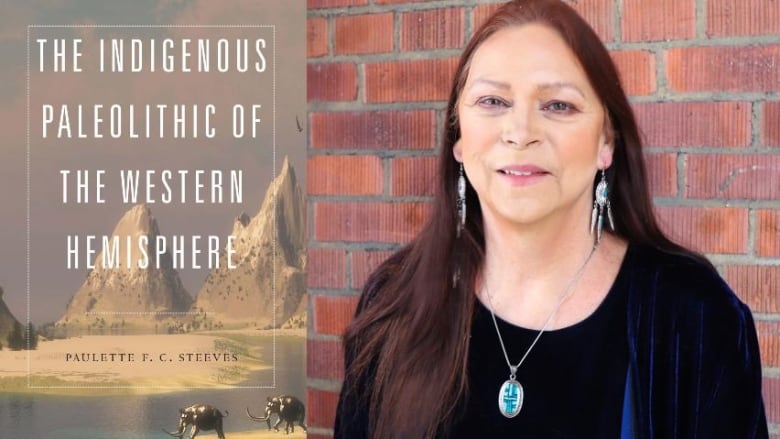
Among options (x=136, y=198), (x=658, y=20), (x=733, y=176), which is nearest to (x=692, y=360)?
(x=733, y=176)

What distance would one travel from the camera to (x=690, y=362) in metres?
1.86

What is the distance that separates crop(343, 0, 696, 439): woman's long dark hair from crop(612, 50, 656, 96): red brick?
0.30 meters

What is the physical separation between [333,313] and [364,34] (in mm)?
736

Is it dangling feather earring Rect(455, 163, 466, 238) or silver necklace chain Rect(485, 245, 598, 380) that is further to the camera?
dangling feather earring Rect(455, 163, 466, 238)

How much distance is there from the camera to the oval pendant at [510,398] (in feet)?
6.37

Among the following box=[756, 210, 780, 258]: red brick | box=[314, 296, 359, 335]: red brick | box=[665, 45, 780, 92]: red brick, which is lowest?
box=[314, 296, 359, 335]: red brick

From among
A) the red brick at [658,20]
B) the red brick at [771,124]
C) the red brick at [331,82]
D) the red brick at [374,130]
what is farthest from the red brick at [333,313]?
the red brick at [771,124]

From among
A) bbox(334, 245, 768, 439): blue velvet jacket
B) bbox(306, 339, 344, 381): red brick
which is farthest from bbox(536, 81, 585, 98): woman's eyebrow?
bbox(306, 339, 344, 381): red brick

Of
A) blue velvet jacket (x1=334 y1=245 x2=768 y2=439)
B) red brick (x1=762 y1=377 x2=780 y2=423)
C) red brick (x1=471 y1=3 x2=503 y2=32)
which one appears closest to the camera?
blue velvet jacket (x1=334 y1=245 x2=768 y2=439)

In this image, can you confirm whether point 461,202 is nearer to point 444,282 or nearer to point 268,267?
point 444,282

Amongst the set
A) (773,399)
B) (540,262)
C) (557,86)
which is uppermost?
(557,86)

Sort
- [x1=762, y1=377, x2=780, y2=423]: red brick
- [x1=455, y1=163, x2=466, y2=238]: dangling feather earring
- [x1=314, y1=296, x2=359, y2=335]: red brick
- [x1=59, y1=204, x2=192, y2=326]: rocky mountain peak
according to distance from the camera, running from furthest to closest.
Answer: [x1=314, y1=296, x2=359, y2=335]: red brick < [x1=59, y1=204, x2=192, y2=326]: rocky mountain peak < [x1=762, y1=377, x2=780, y2=423]: red brick < [x1=455, y1=163, x2=466, y2=238]: dangling feather earring

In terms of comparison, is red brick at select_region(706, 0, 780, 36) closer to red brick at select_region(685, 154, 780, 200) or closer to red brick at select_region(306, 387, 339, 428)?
red brick at select_region(685, 154, 780, 200)

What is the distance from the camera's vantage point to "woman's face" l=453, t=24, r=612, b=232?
74.4 inches
